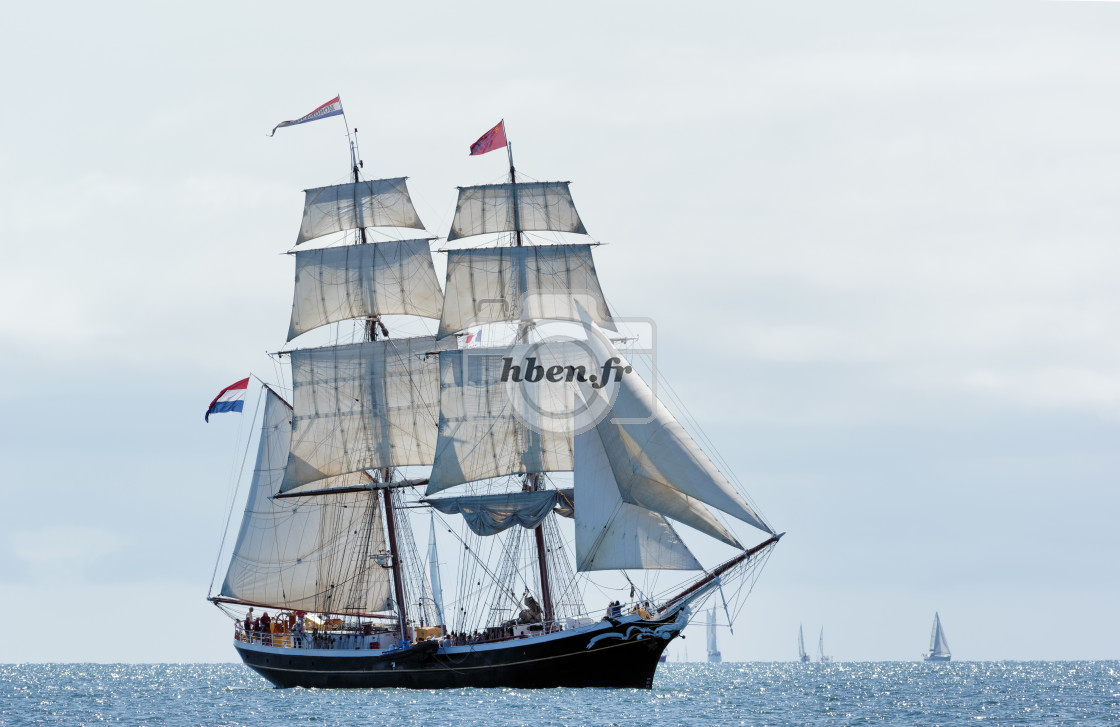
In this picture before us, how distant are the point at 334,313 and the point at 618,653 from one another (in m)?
25.7

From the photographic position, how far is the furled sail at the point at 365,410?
76062mm

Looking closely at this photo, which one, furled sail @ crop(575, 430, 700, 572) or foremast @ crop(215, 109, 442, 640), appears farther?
foremast @ crop(215, 109, 442, 640)

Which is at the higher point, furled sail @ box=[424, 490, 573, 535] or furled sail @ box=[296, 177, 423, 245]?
furled sail @ box=[296, 177, 423, 245]

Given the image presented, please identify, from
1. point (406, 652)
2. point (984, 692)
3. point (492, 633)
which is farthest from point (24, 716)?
point (984, 692)

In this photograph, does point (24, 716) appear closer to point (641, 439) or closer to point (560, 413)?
point (560, 413)

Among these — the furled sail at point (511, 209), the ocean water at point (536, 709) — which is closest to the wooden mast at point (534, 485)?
the furled sail at point (511, 209)

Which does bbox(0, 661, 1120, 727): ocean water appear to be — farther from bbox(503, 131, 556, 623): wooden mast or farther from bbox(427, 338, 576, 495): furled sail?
bbox(427, 338, 576, 495): furled sail

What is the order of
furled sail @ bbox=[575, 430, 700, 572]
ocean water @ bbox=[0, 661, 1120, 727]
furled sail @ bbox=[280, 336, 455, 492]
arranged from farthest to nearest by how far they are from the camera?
furled sail @ bbox=[280, 336, 455, 492] < furled sail @ bbox=[575, 430, 700, 572] < ocean water @ bbox=[0, 661, 1120, 727]

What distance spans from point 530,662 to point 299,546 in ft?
64.3

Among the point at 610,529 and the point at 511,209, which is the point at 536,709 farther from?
the point at 511,209

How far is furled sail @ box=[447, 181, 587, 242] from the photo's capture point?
72.7 metres

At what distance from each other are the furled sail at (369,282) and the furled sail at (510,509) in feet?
37.8

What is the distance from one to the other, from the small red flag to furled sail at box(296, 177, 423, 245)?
24.0 feet

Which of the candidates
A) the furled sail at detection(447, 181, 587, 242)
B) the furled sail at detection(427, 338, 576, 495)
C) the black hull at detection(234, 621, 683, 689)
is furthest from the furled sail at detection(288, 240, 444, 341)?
the black hull at detection(234, 621, 683, 689)
